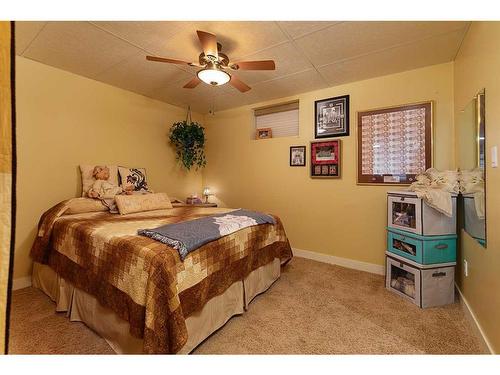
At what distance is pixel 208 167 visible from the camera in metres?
4.27

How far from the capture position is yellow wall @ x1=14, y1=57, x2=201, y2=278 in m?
2.33

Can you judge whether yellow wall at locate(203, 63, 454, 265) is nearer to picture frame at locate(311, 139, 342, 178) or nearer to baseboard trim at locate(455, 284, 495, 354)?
picture frame at locate(311, 139, 342, 178)

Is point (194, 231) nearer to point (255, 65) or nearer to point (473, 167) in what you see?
point (255, 65)

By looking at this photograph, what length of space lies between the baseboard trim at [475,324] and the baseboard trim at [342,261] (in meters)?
0.77

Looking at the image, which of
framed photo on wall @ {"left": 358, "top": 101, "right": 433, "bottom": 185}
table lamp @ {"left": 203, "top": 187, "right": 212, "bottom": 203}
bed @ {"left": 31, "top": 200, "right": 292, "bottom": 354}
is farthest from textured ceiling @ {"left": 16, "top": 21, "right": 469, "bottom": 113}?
table lamp @ {"left": 203, "top": 187, "right": 212, "bottom": 203}

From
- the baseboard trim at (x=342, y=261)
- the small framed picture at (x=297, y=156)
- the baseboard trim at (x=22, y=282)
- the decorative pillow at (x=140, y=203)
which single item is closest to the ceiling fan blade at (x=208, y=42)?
the decorative pillow at (x=140, y=203)

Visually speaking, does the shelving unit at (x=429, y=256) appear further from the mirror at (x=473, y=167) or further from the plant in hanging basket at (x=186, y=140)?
the plant in hanging basket at (x=186, y=140)

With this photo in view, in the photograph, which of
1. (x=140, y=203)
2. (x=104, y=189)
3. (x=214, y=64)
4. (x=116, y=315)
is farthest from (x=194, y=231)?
(x=104, y=189)

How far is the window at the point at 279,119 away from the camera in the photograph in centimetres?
341

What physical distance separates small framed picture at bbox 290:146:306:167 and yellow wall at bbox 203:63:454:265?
7cm
